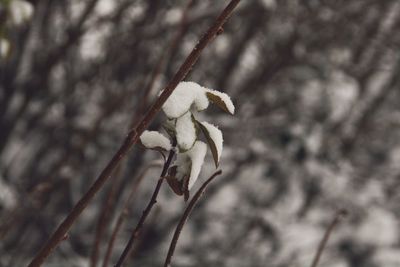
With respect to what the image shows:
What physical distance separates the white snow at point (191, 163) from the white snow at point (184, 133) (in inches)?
1.4

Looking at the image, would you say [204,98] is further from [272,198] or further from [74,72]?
[272,198]

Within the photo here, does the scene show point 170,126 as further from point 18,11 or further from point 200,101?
point 18,11

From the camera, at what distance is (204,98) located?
2.65 feet

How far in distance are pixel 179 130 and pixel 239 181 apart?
505 cm

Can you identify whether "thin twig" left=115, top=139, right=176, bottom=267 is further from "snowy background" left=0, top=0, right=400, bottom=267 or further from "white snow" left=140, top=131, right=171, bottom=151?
"snowy background" left=0, top=0, right=400, bottom=267

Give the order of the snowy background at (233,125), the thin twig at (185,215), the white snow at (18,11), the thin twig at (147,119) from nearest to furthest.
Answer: the thin twig at (147,119)
the thin twig at (185,215)
the white snow at (18,11)
the snowy background at (233,125)

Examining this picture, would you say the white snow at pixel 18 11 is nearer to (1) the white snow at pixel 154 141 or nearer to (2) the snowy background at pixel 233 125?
(1) the white snow at pixel 154 141

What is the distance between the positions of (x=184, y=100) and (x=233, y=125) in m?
4.55

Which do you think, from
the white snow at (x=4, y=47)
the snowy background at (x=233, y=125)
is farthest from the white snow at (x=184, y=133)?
the snowy background at (x=233, y=125)

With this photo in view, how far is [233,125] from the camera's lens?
5.32 m

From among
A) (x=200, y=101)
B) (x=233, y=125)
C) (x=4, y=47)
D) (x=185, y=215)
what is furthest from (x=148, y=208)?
(x=233, y=125)

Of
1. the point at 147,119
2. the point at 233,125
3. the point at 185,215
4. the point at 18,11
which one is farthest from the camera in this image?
the point at 233,125

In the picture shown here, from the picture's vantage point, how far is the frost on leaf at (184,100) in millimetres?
774

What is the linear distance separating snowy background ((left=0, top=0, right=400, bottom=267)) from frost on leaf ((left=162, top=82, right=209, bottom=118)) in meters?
3.13
